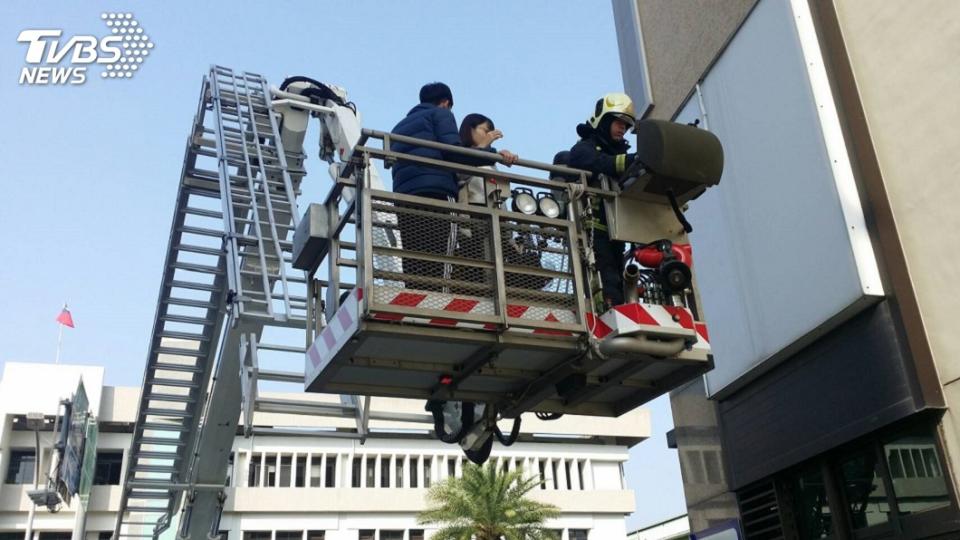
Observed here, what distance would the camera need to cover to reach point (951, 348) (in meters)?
8.59

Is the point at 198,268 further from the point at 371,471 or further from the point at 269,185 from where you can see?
the point at 371,471

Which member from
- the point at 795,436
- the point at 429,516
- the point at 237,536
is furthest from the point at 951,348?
the point at 237,536

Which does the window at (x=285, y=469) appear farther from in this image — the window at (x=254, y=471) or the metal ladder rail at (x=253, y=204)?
the metal ladder rail at (x=253, y=204)

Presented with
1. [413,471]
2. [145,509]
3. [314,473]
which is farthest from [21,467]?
[145,509]

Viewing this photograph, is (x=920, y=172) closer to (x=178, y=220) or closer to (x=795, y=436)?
(x=795, y=436)

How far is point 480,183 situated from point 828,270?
4.95m

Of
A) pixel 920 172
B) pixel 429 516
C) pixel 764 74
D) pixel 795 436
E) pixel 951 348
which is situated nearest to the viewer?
pixel 951 348

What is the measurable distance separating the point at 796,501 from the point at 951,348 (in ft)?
10.5

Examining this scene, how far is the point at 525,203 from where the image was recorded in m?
7.02

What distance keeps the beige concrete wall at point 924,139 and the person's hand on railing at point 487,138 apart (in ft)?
15.6

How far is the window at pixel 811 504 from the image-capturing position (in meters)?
10.3

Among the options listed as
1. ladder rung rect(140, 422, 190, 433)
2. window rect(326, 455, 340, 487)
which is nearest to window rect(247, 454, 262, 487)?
window rect(326, 455, 340, 487)

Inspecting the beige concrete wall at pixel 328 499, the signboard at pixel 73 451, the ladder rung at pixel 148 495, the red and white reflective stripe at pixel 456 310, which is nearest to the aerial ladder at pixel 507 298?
the red and white reflective stripe at pixel 456 310

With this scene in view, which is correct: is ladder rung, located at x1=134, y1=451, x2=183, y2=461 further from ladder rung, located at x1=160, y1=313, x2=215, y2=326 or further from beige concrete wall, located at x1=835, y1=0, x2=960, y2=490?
beige concrete wall, located at x1=835, y1=0, x2=960, y2=490
